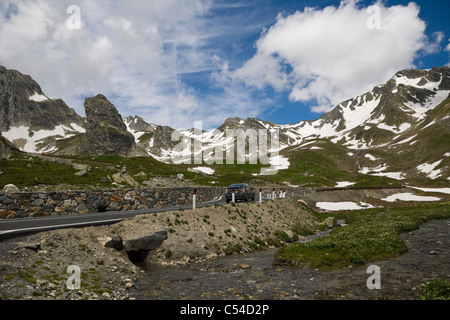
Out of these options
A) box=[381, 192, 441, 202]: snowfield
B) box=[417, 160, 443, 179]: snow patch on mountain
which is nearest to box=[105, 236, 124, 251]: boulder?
box=[381, 192, 441, 202]: snowfield

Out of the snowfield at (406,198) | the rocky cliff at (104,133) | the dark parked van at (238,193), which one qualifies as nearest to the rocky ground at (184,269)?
the dark parked van at (238,193)

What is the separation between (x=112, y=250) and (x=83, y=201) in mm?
9780

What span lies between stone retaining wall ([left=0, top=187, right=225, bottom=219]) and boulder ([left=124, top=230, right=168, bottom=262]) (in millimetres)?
8403

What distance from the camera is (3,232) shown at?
13531mm

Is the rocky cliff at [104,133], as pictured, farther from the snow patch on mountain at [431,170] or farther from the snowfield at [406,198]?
the snow patch on mountain at [431,170]

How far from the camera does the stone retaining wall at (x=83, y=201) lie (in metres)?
20.0

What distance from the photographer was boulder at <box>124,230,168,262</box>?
17656 millimetres

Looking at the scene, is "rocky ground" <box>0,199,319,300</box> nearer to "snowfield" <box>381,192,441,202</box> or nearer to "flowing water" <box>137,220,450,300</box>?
"flowing water" <box>137,220,450,300</box>

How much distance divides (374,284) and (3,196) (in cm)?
2335

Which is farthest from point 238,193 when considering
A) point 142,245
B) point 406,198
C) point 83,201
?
point 406,198

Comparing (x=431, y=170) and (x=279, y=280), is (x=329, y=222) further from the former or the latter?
(x=431, y=170)

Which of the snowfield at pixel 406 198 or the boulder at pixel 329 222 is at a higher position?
the snowfield at pixel 406 198

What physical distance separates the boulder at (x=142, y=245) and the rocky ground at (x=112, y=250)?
0.35m
